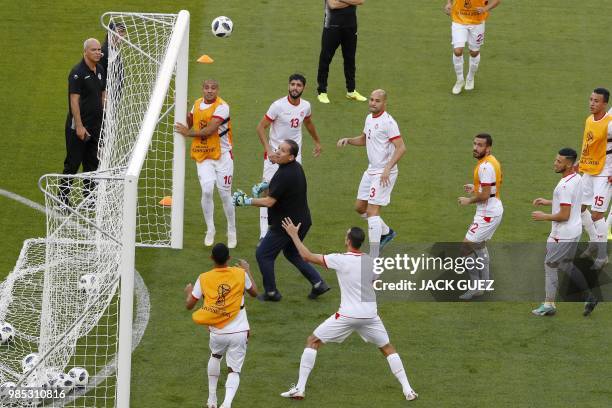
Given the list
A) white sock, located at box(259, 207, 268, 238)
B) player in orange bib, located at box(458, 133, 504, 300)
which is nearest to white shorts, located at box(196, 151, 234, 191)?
white sock, located at box(259, 207, 268, 238)

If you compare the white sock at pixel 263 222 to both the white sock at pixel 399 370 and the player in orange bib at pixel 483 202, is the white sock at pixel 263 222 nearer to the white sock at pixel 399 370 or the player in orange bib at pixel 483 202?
the player in orange bib at pixel 483 202

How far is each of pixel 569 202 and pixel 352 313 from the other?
3227mm

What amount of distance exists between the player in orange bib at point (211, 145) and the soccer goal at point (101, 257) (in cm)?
20

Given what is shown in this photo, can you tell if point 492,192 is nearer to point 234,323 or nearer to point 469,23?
point 234,323

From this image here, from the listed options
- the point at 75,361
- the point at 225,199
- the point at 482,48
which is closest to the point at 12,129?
the point at 225,199

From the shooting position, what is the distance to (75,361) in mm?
13469

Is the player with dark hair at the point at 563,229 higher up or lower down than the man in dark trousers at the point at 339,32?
lower down

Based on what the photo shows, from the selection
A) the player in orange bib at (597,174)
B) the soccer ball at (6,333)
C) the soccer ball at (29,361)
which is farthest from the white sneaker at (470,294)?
the soccer ball at (6,333)

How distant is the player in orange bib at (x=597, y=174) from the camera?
15641 millimetres

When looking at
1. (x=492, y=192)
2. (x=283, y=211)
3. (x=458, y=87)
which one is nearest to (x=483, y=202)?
(x=492, y=192)

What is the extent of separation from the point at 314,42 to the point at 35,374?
419 inches

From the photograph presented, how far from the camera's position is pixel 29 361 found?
1291 cm

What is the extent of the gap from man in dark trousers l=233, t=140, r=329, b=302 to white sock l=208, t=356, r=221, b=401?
222 centimetres

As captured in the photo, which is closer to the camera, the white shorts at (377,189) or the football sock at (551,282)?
the football sock at (551,282)
